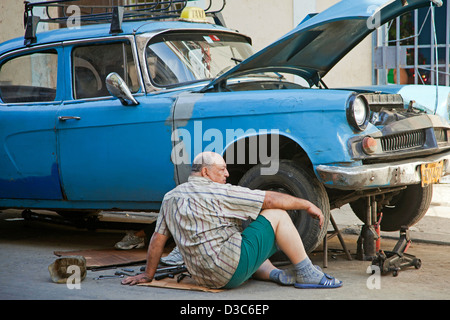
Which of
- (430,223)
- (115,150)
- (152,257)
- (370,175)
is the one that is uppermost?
(115,150)

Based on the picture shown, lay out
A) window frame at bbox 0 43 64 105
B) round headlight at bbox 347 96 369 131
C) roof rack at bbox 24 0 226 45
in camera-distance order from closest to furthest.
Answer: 1. round headlight at bbox 347 96 369 131
2. roof rack at bbox 24 0 226 45
3. window frame at bbox 0 43 64 105

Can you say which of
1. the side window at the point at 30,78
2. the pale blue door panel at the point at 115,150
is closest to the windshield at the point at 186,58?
the pale blue door panel at the point at 115,150

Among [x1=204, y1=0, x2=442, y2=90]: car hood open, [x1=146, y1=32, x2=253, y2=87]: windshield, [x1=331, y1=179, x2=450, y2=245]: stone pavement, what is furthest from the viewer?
[x1=331, y1=179, x2=450, y2=245]: stone pavement

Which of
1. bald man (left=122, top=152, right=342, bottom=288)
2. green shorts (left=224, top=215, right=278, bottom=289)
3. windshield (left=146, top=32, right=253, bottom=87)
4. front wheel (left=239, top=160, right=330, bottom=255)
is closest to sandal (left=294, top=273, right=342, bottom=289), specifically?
bald man (left=122, top=152, right=342, bottom=288)

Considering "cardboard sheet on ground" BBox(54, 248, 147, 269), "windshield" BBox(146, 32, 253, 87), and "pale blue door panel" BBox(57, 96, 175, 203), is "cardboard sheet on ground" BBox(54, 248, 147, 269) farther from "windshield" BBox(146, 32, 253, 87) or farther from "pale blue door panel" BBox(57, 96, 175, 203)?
"windshield" BBox(146, 32, 253, 87)

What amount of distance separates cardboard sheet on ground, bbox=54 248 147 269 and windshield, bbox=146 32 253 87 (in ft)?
4.72

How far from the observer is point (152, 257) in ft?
15.0

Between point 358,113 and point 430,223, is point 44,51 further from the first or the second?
point 430,223

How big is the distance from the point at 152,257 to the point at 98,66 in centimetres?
219

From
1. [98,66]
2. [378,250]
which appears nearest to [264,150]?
[378,250]

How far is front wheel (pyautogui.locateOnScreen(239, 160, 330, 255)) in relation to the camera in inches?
196
